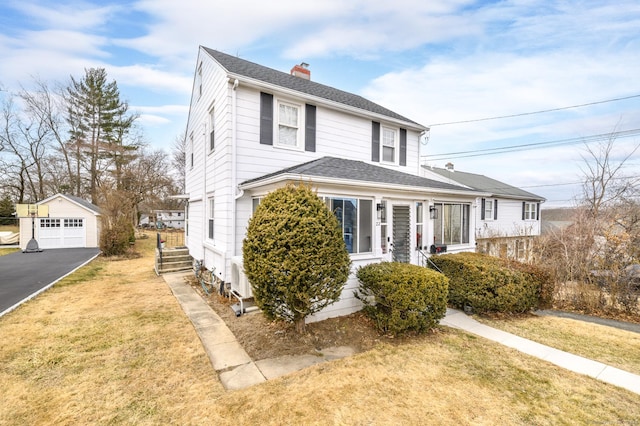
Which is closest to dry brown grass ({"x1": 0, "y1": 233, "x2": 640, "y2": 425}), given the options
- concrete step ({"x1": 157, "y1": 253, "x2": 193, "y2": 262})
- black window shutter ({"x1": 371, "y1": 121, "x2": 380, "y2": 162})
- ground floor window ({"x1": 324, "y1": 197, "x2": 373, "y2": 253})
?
ground floor window ({"x1": 324, "y1": 197, "x2": 373, "y2": 253})

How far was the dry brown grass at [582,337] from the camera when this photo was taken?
4.75m

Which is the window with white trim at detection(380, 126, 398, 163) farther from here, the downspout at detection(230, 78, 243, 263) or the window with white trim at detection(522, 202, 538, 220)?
the window with white trim at detection(522, 202, 538, 220)

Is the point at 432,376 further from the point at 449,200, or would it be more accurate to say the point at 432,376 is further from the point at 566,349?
the point at 449,200

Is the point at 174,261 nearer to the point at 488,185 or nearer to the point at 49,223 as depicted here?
the point at 49,223

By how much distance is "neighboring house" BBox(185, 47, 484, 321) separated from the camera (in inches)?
263

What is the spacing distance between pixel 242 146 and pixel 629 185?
19.7 m

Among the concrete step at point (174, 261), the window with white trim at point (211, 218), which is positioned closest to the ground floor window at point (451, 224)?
the window with white trim at point (211, 218)

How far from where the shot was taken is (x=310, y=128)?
8.77 metres

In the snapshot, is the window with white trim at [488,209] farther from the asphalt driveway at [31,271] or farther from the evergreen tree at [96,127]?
the evergreen tree at [96,127]

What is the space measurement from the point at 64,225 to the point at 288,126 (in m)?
18.6

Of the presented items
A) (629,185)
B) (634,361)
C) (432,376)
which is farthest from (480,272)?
(629,185)

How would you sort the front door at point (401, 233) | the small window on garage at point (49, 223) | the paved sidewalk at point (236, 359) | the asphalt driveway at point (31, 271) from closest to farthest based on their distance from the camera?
the paved sidewalk at point (236, 359) → the asphalt driveway at point (31, 271) → the front door at point (401, 233) → the small window on garage at point (49, 223)

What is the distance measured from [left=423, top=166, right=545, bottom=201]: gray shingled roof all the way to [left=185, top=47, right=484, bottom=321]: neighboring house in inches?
509

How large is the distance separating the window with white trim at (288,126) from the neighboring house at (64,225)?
1713 centimetres
